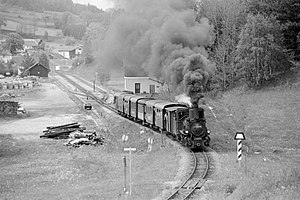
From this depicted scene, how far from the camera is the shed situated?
115625 mm

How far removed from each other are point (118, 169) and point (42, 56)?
340ft

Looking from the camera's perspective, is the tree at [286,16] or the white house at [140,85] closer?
the tree at [286,16]

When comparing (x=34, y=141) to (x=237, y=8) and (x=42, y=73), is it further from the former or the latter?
(x=42, y=73)

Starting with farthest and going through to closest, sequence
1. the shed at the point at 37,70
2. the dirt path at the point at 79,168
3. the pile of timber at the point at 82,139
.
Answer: the shed at the point at 37,70
the pile of timber at the point at 82,139
the dirt path at the point at 79,168

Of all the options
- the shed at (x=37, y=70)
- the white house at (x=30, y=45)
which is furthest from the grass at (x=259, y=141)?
the white house at (x=30, y=45)

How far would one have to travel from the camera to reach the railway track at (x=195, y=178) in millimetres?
17594

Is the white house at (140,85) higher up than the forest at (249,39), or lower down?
lower down

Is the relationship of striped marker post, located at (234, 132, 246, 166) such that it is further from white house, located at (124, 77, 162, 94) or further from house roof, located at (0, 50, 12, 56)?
house roof, located at (0, 50, 12, 56)

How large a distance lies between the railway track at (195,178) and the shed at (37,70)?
95831 mm

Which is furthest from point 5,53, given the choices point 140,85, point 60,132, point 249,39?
point 60,132

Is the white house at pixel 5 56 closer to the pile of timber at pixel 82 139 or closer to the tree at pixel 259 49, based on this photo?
the tree at pixel 259 49

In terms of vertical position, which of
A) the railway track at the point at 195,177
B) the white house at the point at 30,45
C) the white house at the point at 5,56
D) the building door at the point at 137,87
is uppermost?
the white house at the point at 30,45

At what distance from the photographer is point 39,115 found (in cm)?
5462

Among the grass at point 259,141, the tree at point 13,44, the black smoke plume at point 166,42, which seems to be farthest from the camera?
the tree at point 13,44
